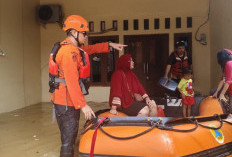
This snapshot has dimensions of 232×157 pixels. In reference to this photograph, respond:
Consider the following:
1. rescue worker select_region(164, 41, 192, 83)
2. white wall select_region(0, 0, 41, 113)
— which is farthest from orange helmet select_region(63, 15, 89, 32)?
white wall select_region(0, 0, 41, 113)

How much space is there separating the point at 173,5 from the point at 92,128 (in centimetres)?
515

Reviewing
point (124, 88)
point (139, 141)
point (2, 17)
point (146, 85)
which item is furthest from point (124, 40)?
point (139, 141)

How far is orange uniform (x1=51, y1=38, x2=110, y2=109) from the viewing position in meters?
1.93

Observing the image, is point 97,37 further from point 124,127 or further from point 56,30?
point 124,127

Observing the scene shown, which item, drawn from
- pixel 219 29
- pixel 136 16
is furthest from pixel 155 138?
pixel 136 16

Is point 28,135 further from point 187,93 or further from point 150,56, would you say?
point 150,56

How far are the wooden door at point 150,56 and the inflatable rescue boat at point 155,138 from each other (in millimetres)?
4329

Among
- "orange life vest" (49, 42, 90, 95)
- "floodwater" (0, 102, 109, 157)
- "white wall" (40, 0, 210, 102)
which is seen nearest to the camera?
"orange life vest" (49, 42, 90, 95)

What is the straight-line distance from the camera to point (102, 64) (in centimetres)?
676

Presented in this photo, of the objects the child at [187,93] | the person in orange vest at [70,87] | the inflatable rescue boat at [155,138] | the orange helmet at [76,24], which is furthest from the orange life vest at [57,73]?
the child at [187,93]

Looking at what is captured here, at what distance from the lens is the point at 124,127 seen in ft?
6.59

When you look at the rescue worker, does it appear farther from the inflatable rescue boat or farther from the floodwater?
the inflatable rescue boat

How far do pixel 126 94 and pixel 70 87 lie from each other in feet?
3.42

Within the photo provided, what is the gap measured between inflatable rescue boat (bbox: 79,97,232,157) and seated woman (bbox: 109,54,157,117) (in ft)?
2.01
